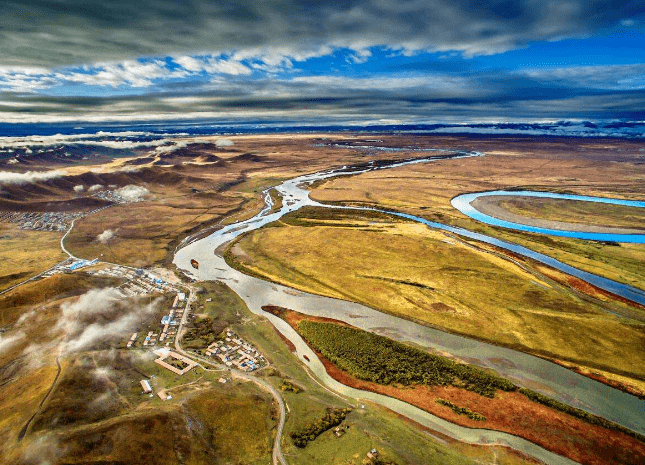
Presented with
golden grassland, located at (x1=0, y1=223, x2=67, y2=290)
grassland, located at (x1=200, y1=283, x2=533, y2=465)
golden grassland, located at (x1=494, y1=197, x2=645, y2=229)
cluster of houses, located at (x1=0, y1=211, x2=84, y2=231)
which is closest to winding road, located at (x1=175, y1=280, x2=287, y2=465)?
grassland, located at (x1=200, y1=283, x2=533, y2=465)

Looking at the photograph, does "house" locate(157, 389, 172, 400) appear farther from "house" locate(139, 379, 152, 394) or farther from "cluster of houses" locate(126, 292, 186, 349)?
"cluster of houses" locate(126, 292, 186, 349)

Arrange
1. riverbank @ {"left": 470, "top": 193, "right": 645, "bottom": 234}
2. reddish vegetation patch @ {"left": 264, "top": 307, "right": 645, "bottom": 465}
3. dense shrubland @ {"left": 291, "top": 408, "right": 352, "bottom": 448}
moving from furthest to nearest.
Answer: riverbank @ {"left": 470, "top": 193, "right": 645, "bottom": 234}, dense shrubland @ {"left": 291, "top": 408, "right": 352, "bottom": 448}, reddish vegetation patch @ {"left": 264, "top": 307, "right": 645, "bottom": 465}

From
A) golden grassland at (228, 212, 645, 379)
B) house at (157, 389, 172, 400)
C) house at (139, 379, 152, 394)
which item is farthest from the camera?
golden grassland at (228, 212, 645, 379)

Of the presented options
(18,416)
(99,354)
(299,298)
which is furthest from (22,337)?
(299,298)

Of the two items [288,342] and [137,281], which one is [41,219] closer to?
[137,281]

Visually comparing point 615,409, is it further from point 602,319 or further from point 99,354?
point 99,354
